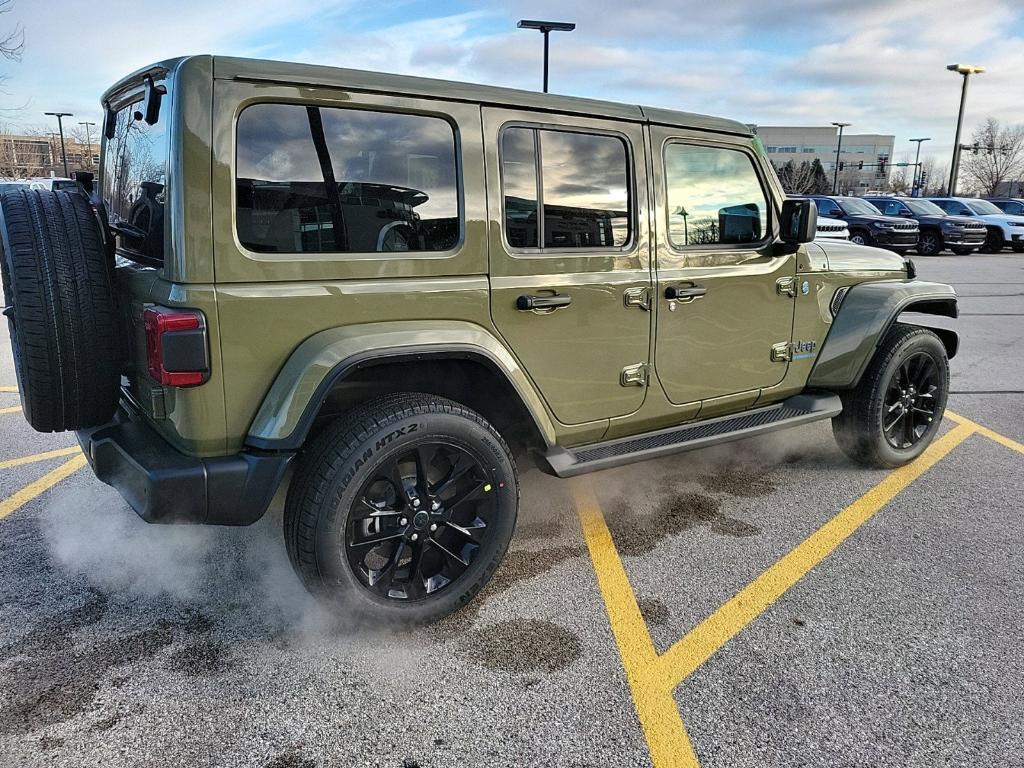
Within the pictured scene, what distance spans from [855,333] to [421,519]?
109 inches

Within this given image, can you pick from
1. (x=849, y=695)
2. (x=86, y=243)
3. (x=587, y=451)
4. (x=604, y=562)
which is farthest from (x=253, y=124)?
(x=849, y=695)

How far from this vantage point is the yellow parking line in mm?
2270

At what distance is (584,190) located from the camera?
3135 mm

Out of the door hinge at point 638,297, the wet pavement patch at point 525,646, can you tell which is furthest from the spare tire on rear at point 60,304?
the door hinge at point 638,297

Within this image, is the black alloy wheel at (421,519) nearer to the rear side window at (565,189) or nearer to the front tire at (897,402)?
the rear side window at (565,189)

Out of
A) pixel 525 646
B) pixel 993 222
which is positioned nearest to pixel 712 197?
pixel 525 646

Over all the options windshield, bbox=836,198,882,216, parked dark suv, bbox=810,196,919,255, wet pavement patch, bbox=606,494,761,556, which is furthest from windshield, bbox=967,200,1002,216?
wet pavement patch, bbox=606,494,761,556

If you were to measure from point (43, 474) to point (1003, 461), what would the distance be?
226 inches

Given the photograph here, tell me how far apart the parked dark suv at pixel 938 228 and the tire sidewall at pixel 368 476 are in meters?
22.3

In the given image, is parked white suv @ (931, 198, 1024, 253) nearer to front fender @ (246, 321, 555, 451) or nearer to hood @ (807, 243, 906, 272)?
hood @ (807, 243, 906, 272)

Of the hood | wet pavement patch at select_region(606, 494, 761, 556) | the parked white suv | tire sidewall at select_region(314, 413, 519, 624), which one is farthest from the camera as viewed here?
the parked white suv

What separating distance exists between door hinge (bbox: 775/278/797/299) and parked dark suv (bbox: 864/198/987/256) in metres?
20.4

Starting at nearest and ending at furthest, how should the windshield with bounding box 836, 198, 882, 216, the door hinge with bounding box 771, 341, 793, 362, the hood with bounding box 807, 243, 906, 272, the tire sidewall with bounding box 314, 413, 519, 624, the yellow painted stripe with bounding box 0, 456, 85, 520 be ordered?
the tire sidewall with bounding box 314, 413, 519, 624 → the yellow painted stripe with bounding box 0, 456, 85, 520 → the door hinge with bounding box 771, 341, 793, 362 → the hood with bounding box 807, 243, 906, 272 → the windshield with bounding box 836, 198, 882, 216

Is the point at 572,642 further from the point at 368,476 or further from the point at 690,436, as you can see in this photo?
the point at 690,436
